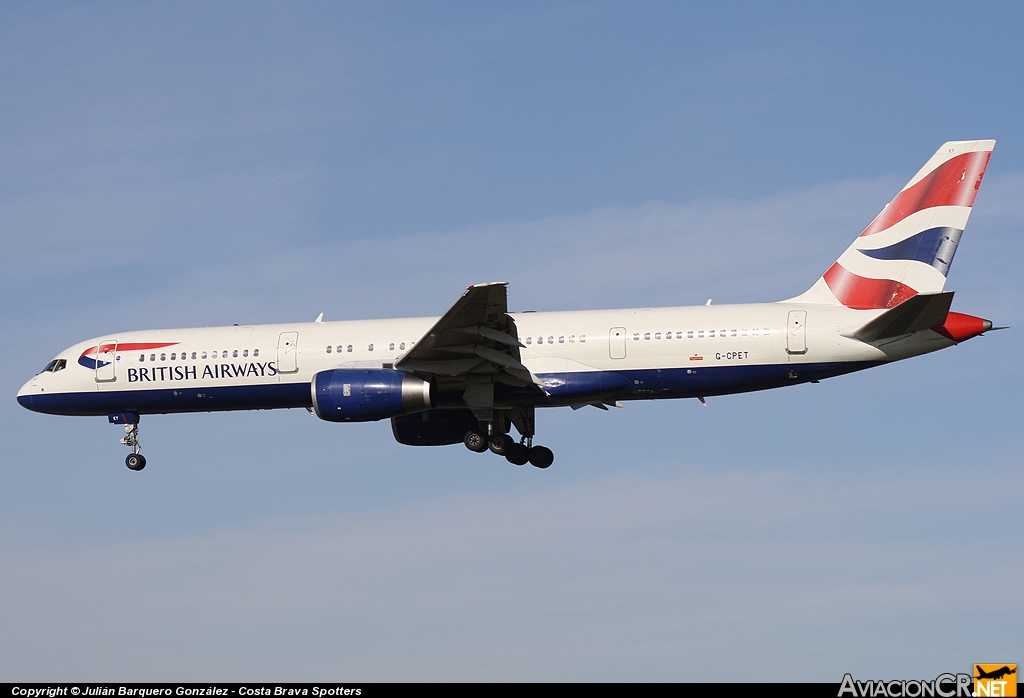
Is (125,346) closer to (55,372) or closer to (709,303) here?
(55,372)

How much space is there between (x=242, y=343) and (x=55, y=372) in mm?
6328

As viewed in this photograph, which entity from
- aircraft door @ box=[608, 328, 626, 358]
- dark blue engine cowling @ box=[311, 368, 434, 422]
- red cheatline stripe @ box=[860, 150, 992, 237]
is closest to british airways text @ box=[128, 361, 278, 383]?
dark blue engine cowling @ box=[311, 368, 434, 422]

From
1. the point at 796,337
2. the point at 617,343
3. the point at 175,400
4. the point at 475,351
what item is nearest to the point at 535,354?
the point at 475,351

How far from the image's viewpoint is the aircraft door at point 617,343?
34625mm

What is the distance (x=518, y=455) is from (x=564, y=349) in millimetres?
4735

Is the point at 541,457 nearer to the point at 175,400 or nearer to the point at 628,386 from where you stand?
the point at 628,386

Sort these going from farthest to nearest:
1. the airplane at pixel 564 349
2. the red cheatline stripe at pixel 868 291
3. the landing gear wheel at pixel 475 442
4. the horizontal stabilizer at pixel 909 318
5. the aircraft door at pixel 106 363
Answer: the aircraft door at pixel 106 363 → the landing gear wheel at pixel 475 442 → the red cheatline stripe at pixel 868 291 → the airplane at pixel 564 349 → the horizontal stabilizer at pixel 909 318

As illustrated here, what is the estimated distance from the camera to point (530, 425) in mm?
39125

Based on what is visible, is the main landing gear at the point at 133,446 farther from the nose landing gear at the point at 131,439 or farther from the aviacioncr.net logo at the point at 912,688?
the aviacioncr.net logo at the point at 912,688

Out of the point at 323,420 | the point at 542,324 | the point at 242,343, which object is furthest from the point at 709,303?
the point at 242,343

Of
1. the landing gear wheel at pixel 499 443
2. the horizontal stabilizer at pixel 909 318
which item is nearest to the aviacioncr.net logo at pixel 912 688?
the horizontal stabilizer at pixel 909 318

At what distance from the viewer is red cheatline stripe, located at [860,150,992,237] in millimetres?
35125

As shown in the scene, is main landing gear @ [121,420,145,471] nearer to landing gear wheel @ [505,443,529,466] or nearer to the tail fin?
landing gear wheel @ [505,443,529,466]

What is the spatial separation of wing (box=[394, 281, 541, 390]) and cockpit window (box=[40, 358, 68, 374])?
11442 millimetres
